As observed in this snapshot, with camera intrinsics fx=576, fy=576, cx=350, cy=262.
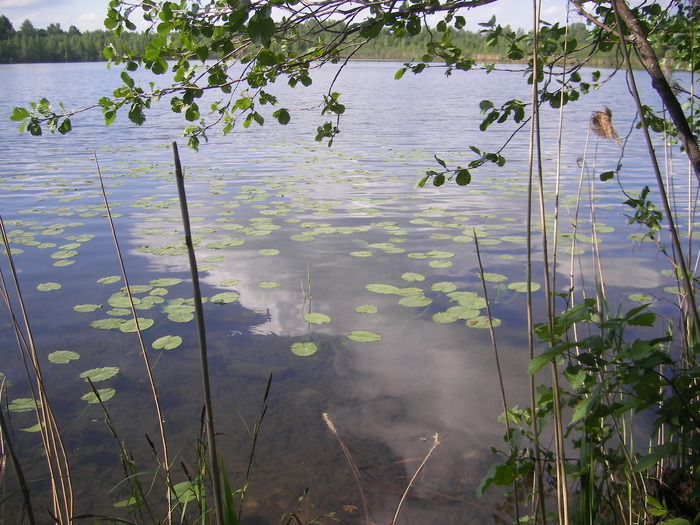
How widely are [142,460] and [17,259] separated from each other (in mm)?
2658

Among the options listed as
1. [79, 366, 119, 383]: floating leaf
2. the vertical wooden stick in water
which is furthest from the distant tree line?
the vertical wooden stick in water

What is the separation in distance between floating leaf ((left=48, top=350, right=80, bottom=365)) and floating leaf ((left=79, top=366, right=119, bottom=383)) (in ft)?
0.50

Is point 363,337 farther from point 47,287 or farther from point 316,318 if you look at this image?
point 47,287

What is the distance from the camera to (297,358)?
2902mm

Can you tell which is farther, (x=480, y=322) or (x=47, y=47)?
(x=47, y=47)

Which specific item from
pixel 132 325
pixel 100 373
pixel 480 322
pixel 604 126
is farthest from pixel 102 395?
pixel 604 126

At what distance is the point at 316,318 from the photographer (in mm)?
3293

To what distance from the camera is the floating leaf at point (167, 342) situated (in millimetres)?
2963

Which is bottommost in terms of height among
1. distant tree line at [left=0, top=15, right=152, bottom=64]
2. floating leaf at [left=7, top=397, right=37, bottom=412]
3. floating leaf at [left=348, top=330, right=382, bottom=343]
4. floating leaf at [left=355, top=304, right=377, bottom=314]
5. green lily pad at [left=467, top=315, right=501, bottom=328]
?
green lily pad at [left=467, top=315, right=501, bottom=328]

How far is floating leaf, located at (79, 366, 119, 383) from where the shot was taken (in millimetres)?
2666

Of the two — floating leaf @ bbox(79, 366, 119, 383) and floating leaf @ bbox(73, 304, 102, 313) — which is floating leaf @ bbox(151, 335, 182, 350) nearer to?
floating leaf @ bbox(79, 366, 119, 383)

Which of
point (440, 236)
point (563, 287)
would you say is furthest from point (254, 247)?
point (563, 287)

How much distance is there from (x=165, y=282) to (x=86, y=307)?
53 centimetres

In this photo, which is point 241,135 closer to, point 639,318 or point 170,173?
point 170,173
